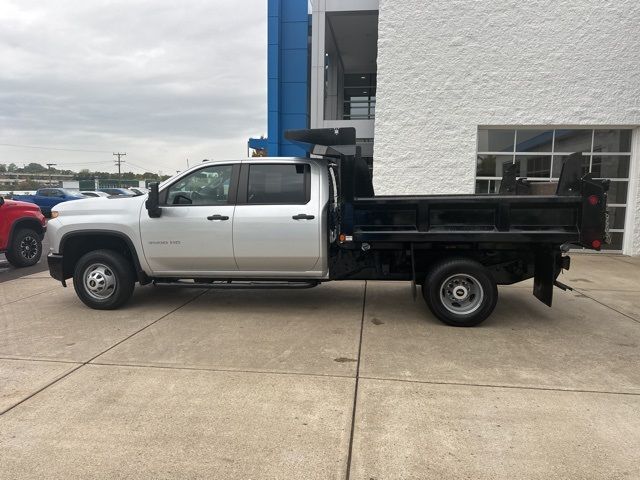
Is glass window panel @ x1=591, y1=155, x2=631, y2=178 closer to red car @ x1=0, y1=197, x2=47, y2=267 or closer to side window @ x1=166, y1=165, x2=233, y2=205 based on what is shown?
side window @ x1=166, y1=165, x2=233, y2=205

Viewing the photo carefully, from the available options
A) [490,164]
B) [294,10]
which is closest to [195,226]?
[490,164]

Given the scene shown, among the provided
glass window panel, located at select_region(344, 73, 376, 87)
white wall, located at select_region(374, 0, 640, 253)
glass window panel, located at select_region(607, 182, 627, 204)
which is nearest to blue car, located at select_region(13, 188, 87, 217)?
glass window panel, located at select_region(344, 73, 376, 87)

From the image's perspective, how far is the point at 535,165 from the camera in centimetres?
1148

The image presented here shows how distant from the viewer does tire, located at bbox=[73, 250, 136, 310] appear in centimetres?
601

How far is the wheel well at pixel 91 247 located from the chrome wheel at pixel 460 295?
378 centimetres

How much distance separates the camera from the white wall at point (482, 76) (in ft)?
35.0

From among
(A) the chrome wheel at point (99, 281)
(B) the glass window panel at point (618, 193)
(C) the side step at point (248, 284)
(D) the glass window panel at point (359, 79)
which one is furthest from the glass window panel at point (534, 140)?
(D) the glass window panel at point (359, 79)

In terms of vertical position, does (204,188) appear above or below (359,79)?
below

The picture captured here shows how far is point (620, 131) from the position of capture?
11.2m

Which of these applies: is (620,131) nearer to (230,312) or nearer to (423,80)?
(423,80)

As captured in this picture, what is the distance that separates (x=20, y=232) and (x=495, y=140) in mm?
10804

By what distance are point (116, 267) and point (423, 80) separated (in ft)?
27.6

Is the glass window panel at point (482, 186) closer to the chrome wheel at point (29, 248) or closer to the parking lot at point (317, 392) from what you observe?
the parking lot at point (317, 392)

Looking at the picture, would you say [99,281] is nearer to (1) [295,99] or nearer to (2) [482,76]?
(2) [482,76]
